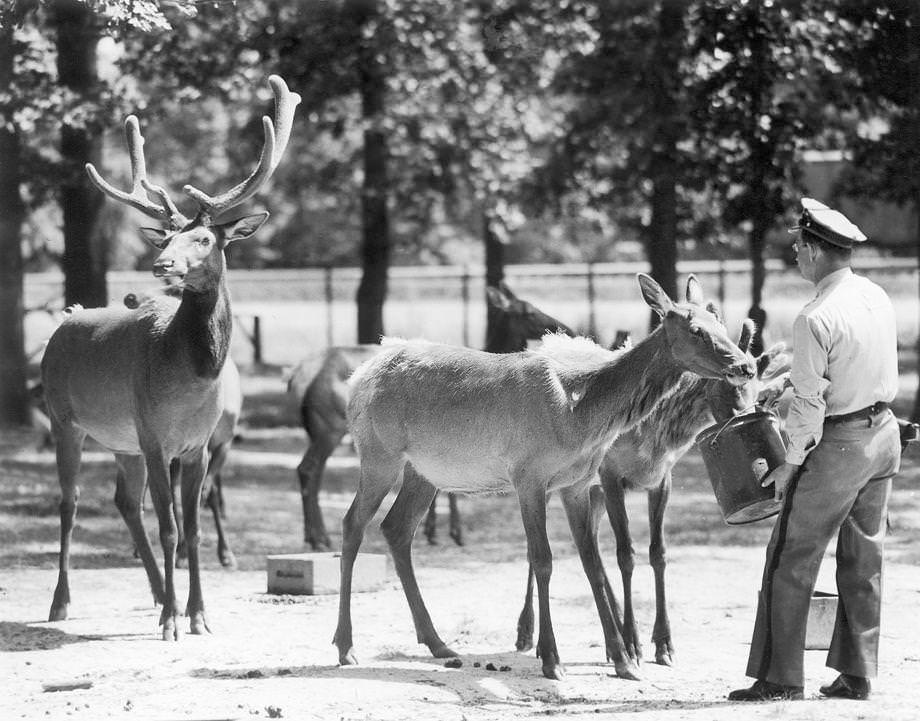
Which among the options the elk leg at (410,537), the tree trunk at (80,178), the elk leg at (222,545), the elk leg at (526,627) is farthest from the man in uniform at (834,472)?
the tree trunk at (80,178)

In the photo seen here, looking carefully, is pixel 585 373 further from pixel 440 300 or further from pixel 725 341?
pixel 440 300

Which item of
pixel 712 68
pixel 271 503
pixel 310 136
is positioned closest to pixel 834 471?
pixel 271 503

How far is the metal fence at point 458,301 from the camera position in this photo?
2878cm

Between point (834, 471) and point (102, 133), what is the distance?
43.5 feet

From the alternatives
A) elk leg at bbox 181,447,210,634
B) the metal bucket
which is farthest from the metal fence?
the metal bucket

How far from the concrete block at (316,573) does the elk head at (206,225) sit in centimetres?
231

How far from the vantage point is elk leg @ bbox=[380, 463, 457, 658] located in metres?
8.91

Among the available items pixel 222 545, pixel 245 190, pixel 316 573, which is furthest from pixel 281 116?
pixel 222 545

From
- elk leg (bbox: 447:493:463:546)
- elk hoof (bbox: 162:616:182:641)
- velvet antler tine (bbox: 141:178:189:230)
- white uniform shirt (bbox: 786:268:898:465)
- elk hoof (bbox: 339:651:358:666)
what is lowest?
elk leg (bbox: 447:493:463:546)

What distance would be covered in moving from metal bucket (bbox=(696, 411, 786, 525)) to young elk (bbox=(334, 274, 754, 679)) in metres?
0.28

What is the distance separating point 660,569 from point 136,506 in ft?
12.7

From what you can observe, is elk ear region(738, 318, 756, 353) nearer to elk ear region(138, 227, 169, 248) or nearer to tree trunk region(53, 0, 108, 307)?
elk ear region(138, 227, 169, 248)

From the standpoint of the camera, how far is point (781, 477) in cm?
754

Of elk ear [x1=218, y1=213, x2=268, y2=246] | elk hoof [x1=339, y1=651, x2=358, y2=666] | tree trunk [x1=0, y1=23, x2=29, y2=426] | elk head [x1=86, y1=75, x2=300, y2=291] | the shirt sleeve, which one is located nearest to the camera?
the shirt sleeve
